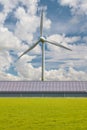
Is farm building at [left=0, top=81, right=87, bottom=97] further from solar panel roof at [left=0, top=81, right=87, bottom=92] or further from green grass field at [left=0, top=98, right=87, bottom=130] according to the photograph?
green grass field at [left=0, top=98, right=87, bottom=130]

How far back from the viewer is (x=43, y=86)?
141 meters

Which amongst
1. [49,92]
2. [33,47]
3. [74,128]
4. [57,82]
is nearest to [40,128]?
[74,128]

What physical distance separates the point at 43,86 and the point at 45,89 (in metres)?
3.62

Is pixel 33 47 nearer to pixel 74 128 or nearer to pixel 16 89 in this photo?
pixel 16 89

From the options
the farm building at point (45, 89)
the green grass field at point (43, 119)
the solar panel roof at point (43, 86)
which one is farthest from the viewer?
the solar panel roof at point (43, 86)

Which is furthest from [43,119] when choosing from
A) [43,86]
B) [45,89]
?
[43,86]

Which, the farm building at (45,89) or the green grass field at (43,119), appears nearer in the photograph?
the green grass field at (43,119)

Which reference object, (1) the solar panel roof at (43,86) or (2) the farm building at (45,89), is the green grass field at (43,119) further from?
(1) the solar panel roof at (43,86)

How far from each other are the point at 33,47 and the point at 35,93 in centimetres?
3314

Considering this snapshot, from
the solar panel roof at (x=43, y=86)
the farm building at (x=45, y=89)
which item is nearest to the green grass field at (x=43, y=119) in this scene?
the farm building at (x=45, y=89)

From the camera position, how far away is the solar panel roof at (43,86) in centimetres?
13812

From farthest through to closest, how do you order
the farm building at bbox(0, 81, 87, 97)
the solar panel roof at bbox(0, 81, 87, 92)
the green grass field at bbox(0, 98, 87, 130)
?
the solar panel roof at bbox(0, 81, 87, 92) → the farm building at bbox(0, 81, 87, 97) → the green grass field at bbox(0, 98, 87, 130)

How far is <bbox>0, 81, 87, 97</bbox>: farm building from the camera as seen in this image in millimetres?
137375

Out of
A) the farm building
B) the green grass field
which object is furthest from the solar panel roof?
the green grass field
